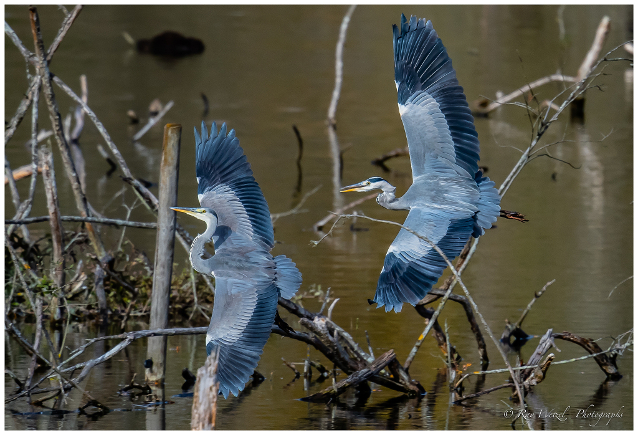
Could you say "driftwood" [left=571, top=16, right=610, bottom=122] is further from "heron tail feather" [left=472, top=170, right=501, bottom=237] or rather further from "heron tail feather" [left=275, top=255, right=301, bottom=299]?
"heron tail feather" [left=275, top=255, right=301, bottom=299]

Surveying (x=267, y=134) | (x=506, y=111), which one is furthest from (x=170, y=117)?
(x=506, y=111)

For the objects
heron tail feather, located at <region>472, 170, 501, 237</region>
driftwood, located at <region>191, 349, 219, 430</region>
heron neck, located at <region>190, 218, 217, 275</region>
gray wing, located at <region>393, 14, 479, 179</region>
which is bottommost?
driftwood, located at <region>191, 349, 219, 430</region>

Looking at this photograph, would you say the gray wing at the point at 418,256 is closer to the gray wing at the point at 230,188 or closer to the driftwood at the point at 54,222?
the gray wing at the point at 230,188

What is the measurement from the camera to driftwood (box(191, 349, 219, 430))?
A: 212 inches

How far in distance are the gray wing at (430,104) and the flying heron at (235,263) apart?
37.0 inches

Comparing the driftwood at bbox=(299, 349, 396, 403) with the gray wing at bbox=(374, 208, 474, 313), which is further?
the driftwood at bbox=(299, 349, 396, 403)

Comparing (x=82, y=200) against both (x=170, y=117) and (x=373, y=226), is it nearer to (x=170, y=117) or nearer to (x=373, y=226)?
(x=373, y=226)

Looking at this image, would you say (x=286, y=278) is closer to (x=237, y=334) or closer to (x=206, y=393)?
(x=237, y=334)

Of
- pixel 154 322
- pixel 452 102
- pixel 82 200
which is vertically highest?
pixel 452 102

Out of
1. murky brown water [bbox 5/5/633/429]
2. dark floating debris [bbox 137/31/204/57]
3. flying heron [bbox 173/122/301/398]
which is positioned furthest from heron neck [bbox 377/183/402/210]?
dark floating debris [bbox 137/31/204/57]

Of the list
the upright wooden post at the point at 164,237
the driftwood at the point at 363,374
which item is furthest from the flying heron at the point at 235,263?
the driftwood at the point at 363,374

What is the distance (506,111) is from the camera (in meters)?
24.6

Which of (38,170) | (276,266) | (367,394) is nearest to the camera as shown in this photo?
(276,266)

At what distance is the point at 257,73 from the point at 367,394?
22760 millimetres
